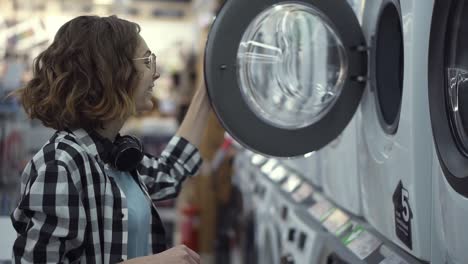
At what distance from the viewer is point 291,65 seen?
1.75 meters

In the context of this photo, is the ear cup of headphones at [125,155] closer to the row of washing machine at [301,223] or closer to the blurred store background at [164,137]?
the row of washing machine at [301,223]

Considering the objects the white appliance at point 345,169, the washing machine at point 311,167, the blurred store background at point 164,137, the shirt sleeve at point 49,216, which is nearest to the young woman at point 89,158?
the shirt sleeve at point 49,216

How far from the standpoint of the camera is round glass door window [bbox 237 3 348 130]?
1.47 meters

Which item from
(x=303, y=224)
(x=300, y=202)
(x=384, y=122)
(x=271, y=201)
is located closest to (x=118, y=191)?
(x=384, y=122)

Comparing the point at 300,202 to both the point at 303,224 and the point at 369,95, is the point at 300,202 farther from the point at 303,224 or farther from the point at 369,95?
the point at 369,95

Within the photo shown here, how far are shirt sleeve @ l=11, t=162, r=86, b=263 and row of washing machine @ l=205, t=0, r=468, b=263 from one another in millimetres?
449

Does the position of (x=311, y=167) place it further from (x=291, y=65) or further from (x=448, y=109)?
(x=448, y=109)

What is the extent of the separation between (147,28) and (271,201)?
7161 mm

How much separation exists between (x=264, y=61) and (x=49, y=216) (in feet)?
2.44

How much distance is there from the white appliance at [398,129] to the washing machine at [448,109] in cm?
3

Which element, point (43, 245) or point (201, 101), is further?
point (201, 101)

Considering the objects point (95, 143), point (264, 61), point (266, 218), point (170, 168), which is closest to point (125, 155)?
point (95, 143)

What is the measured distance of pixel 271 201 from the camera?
247 cm

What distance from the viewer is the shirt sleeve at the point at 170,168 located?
62.1 inches
